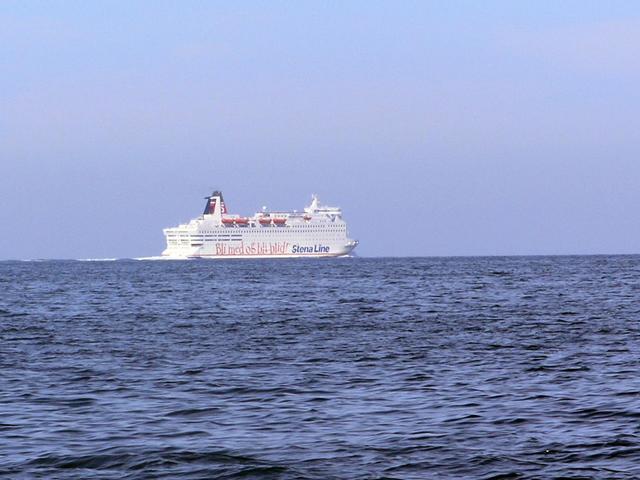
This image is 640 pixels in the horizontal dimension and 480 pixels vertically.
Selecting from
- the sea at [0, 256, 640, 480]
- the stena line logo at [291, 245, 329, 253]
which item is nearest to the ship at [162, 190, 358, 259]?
the stena line logo at [291, 245, 329, 253]

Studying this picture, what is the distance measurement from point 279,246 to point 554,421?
16308 cm

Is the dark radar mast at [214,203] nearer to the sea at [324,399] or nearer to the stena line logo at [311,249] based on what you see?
the stena line logo at [311,249]

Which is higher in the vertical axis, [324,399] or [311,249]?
[311,249]

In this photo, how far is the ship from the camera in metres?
176

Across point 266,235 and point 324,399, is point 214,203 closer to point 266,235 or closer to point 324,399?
point 266,235

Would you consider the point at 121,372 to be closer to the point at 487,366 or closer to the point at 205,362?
the point at 205,362

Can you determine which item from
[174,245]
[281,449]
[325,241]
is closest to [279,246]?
[325,241]

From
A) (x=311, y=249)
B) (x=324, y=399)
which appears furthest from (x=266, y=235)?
(x=324, y=399)

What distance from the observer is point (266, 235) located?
17538 centimetres

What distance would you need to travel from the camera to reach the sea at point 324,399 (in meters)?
11.7

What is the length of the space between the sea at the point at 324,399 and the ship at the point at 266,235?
464 feet

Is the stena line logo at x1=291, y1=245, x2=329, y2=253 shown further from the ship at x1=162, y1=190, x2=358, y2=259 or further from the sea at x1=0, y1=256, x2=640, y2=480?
the sea at x1=0, y1=256, x2=640, y2=480

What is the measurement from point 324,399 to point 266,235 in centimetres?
15944

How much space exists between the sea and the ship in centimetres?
14152
